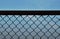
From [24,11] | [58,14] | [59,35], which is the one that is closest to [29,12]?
[24,11]

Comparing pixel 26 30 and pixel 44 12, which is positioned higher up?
pixel 44 12

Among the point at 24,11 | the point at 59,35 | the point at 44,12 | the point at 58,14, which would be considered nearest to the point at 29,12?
the point at 24,11

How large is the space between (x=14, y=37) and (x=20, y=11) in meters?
0.54

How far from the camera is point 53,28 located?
2752mm

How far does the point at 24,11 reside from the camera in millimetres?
2648

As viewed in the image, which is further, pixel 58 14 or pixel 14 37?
pixel 14 37

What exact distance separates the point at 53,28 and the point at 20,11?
2.37 ft

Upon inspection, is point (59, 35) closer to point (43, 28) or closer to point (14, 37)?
point (43, 28)

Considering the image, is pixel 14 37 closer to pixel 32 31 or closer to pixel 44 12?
pixel 32 31

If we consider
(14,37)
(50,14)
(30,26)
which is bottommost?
(14,37)

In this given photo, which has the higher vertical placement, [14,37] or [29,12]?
[29,12]

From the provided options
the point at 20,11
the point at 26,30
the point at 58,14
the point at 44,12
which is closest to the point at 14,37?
the point at 26,30

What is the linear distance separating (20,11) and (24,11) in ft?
0.25

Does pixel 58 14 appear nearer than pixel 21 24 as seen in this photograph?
Yes
